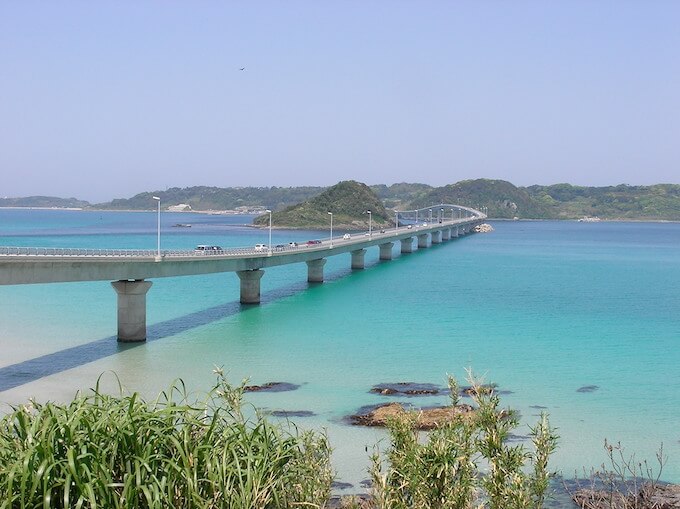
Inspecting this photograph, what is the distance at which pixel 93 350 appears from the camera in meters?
48.9

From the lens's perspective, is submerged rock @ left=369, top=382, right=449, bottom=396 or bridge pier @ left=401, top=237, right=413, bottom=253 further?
bridge pier @ left=401, top=237, right=413, bottom=253

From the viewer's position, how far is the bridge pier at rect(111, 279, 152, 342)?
2010 inches

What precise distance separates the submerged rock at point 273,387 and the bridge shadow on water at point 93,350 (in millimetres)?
10905

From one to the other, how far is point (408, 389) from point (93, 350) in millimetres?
20577

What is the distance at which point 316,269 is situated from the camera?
317 feet

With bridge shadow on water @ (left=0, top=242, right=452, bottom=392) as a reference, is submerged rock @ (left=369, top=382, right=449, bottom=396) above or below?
above

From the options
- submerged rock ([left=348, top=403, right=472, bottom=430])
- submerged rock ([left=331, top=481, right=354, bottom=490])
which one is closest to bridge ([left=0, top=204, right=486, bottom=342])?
submerged rock ([left=348, top=403, right=472, bottom=430])

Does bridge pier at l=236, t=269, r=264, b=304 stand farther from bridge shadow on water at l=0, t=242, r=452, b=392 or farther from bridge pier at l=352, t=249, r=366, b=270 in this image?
bridge pier at l=352, t=249, r=366, b=270

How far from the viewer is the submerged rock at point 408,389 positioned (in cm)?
3772

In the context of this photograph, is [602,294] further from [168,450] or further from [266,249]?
[168,450]

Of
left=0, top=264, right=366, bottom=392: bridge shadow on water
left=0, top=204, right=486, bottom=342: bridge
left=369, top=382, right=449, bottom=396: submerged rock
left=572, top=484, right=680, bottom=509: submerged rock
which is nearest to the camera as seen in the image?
left=572, top=484, right=680, bottom=509: submerged rock

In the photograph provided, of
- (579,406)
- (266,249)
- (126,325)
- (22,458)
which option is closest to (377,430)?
(579,406)

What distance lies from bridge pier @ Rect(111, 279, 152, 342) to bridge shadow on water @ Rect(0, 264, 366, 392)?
0.63 metres

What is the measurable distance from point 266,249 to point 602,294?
115 ft
